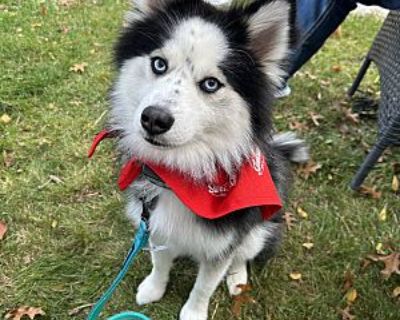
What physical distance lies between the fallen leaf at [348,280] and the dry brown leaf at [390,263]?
0.14m

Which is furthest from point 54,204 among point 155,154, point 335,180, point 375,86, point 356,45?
point 356,45

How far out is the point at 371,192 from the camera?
2.83 m

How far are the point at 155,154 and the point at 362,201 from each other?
58.9 inches

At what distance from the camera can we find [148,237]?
6.17 ft

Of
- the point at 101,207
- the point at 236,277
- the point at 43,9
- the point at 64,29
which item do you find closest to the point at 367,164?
the point at 236,277

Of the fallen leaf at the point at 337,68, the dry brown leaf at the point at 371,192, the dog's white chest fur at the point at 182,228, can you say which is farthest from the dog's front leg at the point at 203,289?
the fallen leaf at the point at 337,68

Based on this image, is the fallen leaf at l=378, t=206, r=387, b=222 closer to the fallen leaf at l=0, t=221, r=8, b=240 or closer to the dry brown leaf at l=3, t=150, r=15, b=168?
the fallen leaf at l=0, t=221, r=8, b=240

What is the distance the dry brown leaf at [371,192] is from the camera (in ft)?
9.24

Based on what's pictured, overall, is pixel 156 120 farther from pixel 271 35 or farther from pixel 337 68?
pixel 337 68

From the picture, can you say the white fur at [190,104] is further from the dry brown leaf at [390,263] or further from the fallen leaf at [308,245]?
the dry brown leaf at [390,263]

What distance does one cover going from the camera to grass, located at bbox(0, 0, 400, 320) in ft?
7.38

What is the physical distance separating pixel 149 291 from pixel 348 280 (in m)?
0.91

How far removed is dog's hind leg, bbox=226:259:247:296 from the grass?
0.15 ft

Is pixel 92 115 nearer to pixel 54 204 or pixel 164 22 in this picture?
pixel 54 204
